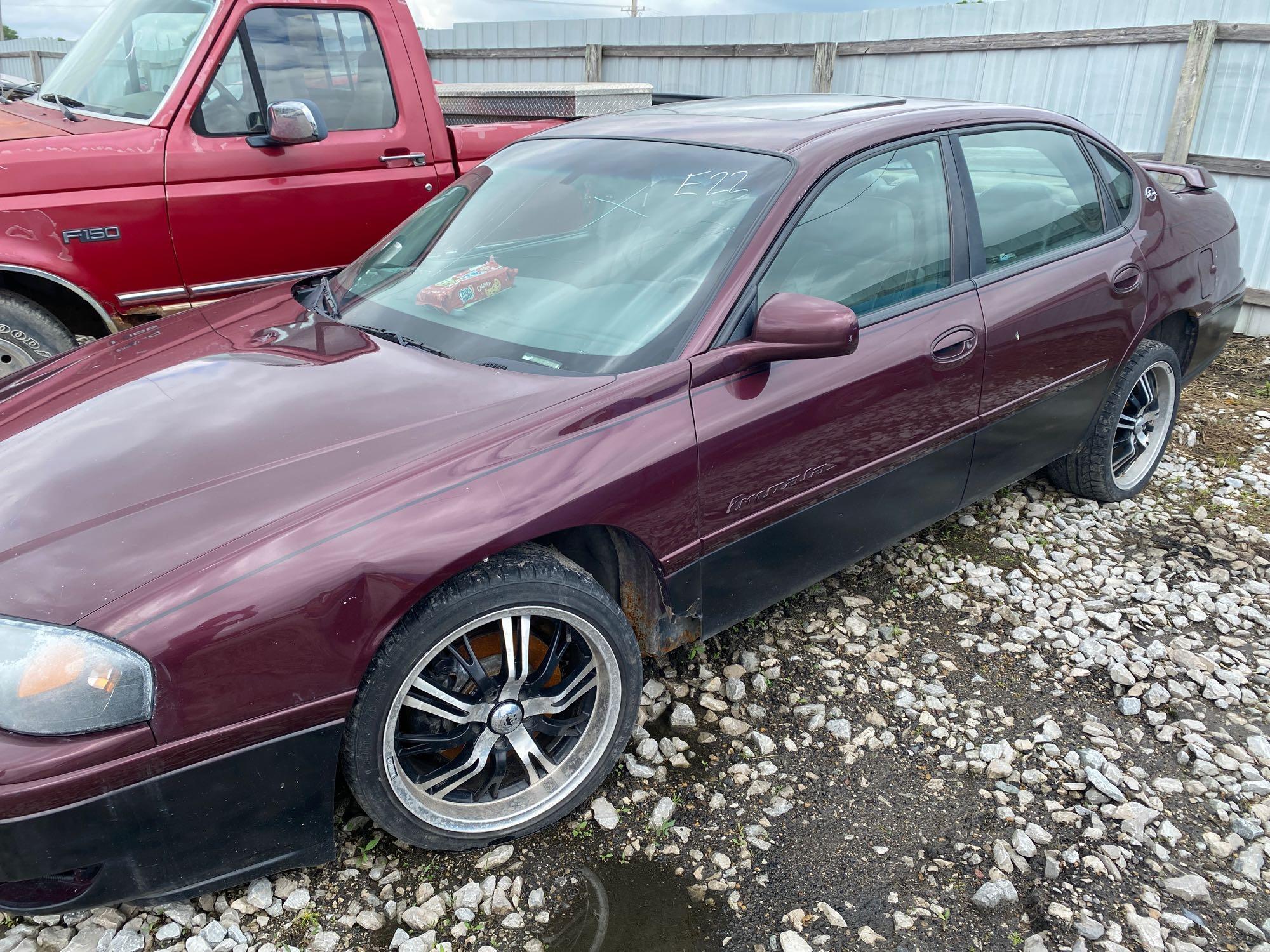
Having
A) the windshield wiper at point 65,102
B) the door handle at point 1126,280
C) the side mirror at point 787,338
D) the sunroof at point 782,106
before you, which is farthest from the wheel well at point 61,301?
the door handle at point 1126,280

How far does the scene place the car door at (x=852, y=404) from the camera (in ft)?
8.27

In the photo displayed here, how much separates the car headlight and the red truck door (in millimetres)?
2987

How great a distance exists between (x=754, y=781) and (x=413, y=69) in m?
3.96

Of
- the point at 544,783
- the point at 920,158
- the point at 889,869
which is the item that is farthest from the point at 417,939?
the point at 920,158

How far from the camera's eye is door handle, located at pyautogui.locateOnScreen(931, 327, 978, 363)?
9.55 feet

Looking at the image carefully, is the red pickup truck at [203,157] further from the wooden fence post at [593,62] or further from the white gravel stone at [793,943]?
the wooden fence post at [593,62]

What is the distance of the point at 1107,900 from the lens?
2.23 metres

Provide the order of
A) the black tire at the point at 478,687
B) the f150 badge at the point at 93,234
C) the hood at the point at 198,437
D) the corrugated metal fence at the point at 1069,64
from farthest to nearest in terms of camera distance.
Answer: the corrugated metal fence at the point at 1069,64 → the f150 badge at the point at 93,234 → the black tire at the point at 478,687 → the hood at the point at 198,437

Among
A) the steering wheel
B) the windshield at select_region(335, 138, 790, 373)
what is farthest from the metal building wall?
the windshield at select_region(335, 138, 790, 373)

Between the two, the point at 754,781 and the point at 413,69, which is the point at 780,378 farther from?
the point at 413,69

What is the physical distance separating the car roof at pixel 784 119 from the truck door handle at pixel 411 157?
161cm

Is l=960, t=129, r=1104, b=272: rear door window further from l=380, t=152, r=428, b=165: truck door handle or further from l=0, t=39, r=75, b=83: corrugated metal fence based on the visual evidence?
l=0, t=39, r=75, b=83: corrugated metal fence

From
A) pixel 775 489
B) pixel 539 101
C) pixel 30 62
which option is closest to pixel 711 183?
pixel 775 489

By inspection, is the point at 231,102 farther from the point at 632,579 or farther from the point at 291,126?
the point at 632,579
